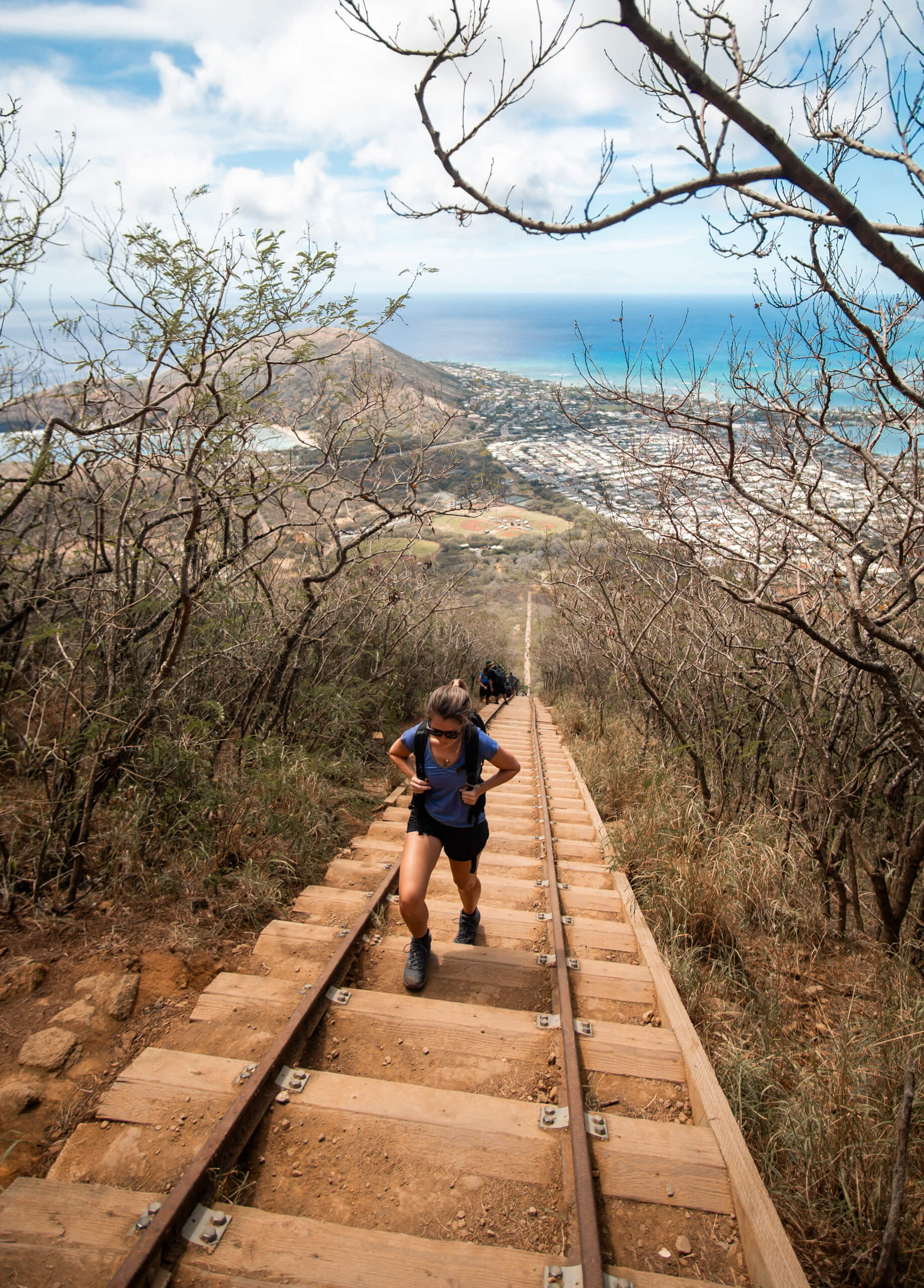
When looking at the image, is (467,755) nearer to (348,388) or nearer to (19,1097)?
(19,1097)

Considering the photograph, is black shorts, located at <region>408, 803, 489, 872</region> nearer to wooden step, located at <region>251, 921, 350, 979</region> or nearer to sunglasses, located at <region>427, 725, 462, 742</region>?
sunglasses, located at <region>427, 725, 462, 742</region>

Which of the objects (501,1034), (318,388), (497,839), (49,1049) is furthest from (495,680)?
(49,1049)

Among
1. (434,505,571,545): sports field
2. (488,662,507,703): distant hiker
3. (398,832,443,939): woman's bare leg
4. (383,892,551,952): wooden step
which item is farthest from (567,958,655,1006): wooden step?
(434,505,571,545): sports field

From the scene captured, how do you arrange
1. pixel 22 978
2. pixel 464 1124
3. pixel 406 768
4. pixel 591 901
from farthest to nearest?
pixel 591 901, pixel 406 768, pixel 22 978, pixel 464 1124

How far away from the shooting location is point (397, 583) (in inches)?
383

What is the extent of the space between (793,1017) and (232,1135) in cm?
292

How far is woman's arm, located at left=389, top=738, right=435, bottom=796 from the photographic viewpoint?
3551 mm

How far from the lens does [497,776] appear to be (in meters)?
3.63

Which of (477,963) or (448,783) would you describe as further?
(477,963)

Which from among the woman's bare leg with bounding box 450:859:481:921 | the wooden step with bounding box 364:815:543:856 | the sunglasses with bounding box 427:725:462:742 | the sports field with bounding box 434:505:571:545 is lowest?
the wooden step with bounding box 364:815:543:856

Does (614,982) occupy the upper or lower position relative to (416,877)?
lower

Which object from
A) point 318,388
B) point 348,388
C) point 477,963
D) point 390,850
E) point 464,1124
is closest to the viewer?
point 464,1124

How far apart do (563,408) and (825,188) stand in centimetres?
353

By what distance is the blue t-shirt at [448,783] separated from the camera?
141 inches
